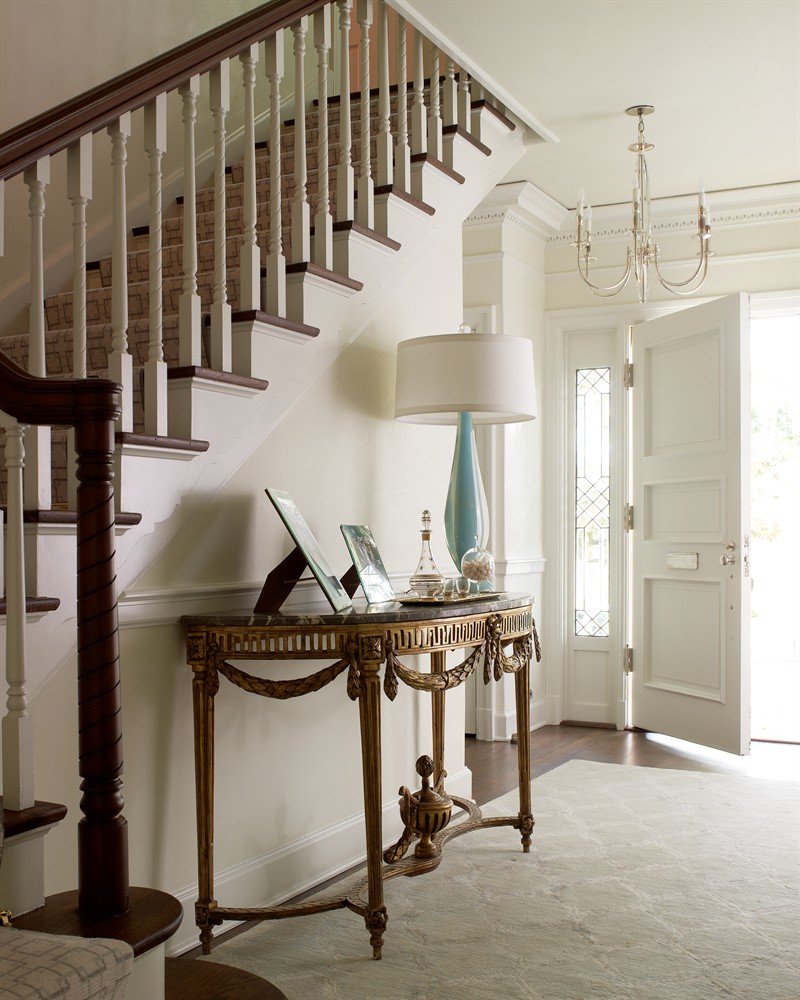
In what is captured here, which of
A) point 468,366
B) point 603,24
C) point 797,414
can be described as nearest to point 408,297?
point 468,366

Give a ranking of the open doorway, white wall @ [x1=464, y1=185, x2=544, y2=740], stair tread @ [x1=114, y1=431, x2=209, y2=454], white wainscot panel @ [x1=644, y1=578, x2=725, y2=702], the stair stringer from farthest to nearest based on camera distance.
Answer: the open doorway, white wall @ [x1=464, y1=185, x2=544, y2=740], white wainscot panel @ [x1=644, y1=578, x2=725, y2=702], stair tread @ [x1=114, y1=431, x2=209, y2=454], the stair stringer

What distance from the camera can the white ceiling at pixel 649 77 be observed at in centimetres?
345

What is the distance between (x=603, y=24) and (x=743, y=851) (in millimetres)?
2891

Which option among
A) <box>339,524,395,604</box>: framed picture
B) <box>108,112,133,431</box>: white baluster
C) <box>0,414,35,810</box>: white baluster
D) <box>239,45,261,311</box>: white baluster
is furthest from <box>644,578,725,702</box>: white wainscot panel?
<box>0,414,35,810</box>: white baluster

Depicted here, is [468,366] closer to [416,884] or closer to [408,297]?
[408,297]

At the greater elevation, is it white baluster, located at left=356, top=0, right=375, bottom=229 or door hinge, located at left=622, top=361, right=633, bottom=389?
white baluster, located at left=356, top=0, right=375, bottom=229

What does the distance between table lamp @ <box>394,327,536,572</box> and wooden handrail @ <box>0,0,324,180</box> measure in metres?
1.04

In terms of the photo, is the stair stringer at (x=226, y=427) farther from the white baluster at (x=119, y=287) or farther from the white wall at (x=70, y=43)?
the white wall at (x=70, y=43)

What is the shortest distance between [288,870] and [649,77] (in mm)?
3164

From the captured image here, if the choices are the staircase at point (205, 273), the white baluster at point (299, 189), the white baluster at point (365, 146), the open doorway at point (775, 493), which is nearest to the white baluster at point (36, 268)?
the staircase at point (205, 273)

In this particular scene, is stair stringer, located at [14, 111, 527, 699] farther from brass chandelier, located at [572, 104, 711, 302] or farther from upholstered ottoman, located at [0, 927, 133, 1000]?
upholstered ottoman, located at [0, 927, 133, 1000]

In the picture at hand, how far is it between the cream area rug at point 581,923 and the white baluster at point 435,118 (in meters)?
2.47

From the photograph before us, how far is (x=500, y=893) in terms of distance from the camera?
2.97 meters

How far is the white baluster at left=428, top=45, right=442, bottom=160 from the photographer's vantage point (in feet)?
11.8
